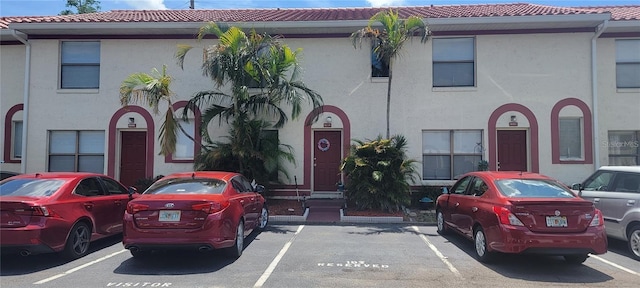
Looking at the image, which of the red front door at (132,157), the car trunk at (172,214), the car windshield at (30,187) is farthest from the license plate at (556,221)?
the red front door at (132,157)

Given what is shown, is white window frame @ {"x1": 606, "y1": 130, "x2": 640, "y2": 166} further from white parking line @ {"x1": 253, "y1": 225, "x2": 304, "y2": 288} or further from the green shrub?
white parking line @ {"x1": 253, "y1": 225, "x2": 304, "y2": 288}

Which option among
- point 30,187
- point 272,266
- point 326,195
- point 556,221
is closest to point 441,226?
point 556,221

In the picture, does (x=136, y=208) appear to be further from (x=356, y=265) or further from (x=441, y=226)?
(x=441, y=226)

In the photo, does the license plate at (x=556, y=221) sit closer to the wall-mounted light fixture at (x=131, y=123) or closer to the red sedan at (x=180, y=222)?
the red sedan at (x=180, y=222)

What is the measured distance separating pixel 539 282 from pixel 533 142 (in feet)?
27.2

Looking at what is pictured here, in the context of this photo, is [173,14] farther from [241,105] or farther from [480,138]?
[480,138]

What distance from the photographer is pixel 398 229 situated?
31.4ft

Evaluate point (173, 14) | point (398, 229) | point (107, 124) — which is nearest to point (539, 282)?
point (398, 229)

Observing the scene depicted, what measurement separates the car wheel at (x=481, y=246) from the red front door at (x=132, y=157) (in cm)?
1080

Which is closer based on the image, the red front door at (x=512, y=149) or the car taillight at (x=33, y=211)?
the car taillight at (x=33, y=211)

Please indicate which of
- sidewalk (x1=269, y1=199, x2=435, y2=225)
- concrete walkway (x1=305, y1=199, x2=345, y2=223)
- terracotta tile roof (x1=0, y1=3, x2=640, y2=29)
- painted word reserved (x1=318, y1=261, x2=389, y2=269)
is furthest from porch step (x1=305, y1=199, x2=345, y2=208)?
terracotta tile roof (x1=0, y1=3, x2=640, y2=29)

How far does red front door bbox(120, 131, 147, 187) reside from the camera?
13.5 meters

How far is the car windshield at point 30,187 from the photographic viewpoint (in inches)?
255

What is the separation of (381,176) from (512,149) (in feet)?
16.8
